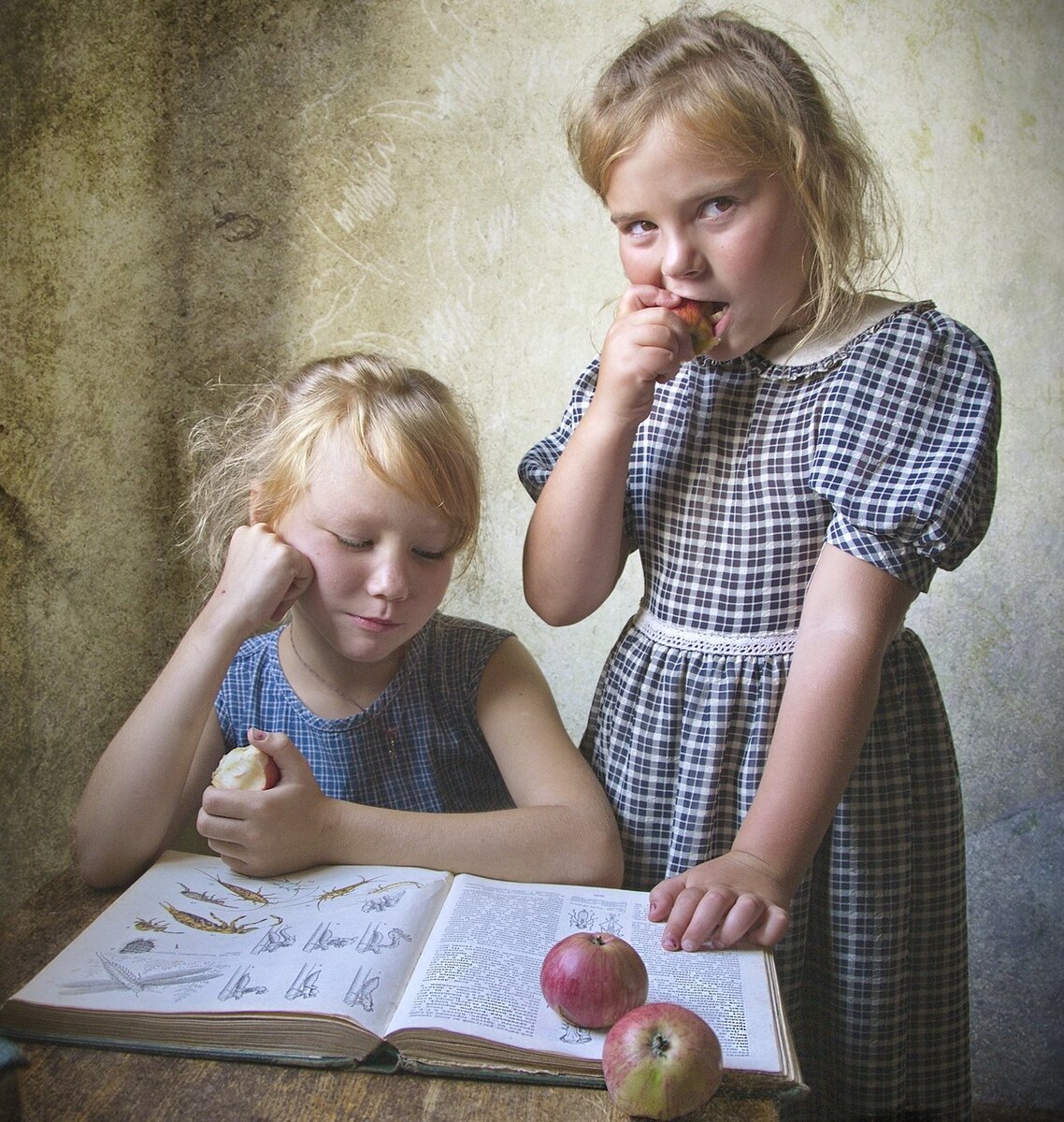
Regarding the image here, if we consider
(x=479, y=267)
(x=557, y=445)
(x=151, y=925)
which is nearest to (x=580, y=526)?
(x=557, y=445)

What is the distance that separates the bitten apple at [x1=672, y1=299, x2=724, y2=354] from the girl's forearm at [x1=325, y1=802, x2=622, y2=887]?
0.44 m

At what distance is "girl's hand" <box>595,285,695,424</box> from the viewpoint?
0.95 m

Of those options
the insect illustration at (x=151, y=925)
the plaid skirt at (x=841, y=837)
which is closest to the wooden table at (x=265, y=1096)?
the insect illustration at (x=151, y=925)

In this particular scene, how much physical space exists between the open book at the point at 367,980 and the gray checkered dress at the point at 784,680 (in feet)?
0.64

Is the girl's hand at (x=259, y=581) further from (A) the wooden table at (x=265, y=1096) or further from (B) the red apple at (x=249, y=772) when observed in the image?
(A) the wooden table at (x=265, y=1096)

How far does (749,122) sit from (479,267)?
680mm

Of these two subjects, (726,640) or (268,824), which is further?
(726,640)

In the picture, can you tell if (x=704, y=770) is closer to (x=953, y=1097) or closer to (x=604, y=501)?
(x=604, y=501)

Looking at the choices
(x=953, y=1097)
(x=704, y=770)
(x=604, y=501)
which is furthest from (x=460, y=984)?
(x=953, y=1097)

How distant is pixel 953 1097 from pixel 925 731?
383mm

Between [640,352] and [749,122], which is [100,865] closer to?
[640,352]

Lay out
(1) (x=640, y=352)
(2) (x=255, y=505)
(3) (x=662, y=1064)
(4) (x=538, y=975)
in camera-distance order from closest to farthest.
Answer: (3) (x=662, y=1064)
(4) (x=538, y=975)
(1) (x=640, y=352)
(2) (x=255, y=505)

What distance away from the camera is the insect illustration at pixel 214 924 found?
79 cm

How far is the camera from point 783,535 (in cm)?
99
